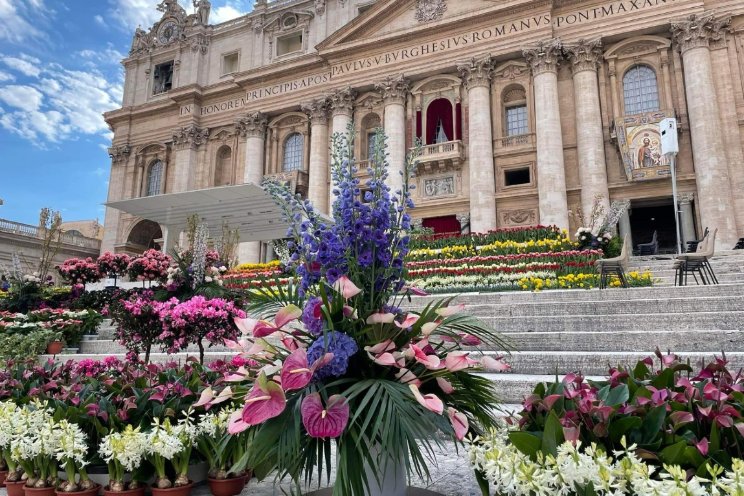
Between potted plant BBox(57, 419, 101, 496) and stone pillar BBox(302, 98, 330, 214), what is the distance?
23945mm

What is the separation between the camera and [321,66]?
28.4 metres

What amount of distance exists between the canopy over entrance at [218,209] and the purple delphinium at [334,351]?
1623 centimetres

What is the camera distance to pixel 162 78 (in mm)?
36438

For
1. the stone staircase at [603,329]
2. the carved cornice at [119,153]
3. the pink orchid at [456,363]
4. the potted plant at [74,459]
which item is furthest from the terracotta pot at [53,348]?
the carved cornice at [119,153]

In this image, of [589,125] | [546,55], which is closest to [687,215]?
[589,125]

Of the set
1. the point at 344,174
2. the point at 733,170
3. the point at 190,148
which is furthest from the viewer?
the point at 190,148

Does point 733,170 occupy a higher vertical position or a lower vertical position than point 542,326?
higher

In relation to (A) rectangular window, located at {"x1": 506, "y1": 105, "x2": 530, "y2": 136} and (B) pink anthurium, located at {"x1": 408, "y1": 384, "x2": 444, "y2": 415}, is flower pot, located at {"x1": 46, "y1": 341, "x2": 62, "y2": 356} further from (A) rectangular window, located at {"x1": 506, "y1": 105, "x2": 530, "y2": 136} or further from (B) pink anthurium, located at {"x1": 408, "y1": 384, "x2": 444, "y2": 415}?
(A) rectangular window, located at {"x1": 506, "y1": 105, "x2": 530, "y2": 136}

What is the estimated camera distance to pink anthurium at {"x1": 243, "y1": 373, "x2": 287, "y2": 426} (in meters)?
1.71

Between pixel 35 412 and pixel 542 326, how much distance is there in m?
6.08

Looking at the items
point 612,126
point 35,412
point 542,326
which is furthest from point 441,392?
point 612,126

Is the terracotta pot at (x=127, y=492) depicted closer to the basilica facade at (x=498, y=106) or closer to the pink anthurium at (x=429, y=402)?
the pink anthurium at (x=429, y=402)

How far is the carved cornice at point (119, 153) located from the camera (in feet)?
113

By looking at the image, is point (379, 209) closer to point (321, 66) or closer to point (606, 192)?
point (606, 192)
